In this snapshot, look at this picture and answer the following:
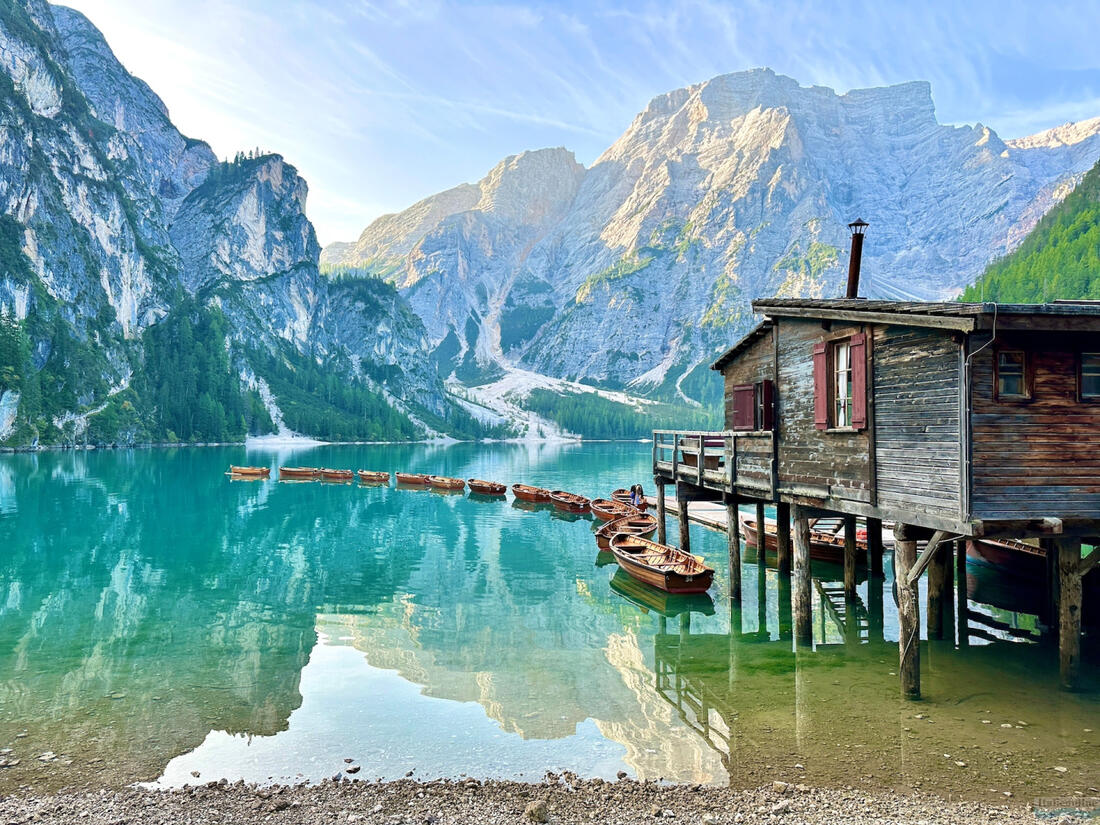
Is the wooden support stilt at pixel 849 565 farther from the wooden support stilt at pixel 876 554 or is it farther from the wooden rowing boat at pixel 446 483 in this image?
the wooden rowing boat at pixel 446 483

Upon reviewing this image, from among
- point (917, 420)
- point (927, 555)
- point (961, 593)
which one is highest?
point (917, 420)

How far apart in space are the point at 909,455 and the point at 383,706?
562 inches

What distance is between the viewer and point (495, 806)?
12.5 meters

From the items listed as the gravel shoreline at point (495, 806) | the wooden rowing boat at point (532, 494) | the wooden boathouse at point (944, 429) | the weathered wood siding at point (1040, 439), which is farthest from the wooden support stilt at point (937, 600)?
the wooden rowing boat at point (532, 494)

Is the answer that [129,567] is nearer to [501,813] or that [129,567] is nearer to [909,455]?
[501,813]

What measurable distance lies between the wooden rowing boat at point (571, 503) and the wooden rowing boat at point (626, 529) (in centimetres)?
1721

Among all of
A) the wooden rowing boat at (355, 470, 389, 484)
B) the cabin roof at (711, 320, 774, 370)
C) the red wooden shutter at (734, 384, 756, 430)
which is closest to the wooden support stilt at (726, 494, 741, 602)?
the red wooden shutter at (734, 384, 756, 430)

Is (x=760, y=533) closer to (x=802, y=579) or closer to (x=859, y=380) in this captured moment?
(x=802, y=579)

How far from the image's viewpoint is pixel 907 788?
12820mm

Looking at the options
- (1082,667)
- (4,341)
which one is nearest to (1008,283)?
(1082,667)

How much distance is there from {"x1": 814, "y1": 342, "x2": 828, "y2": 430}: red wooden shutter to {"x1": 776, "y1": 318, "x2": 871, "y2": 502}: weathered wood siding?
32cm

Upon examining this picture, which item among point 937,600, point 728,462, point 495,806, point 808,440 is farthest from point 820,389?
point 495,806

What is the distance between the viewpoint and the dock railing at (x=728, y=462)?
23.6 m

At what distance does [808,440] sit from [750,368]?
7.22 meters
